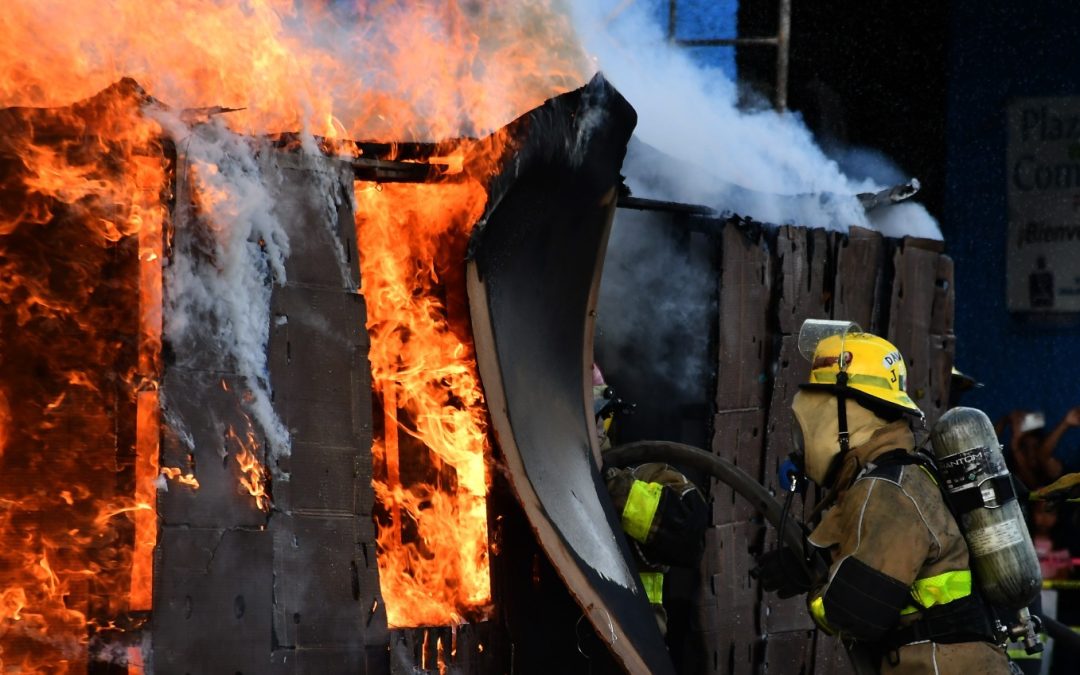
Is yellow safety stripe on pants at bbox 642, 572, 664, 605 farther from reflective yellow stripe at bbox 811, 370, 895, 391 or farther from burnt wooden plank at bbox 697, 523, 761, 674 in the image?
reflective yellow stripe at bbox 811, 370, 895, 391

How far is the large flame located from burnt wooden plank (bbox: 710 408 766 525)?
1760mm

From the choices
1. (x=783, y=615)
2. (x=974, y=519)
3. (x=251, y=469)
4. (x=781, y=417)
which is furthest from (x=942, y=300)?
(x=251, y=469)

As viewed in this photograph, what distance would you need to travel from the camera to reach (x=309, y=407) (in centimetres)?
455

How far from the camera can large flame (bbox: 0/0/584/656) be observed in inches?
168

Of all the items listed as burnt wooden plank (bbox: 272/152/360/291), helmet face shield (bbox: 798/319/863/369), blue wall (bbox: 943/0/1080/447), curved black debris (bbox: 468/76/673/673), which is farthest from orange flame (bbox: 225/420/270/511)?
blue wall (bbox: 943/0/1080/447)

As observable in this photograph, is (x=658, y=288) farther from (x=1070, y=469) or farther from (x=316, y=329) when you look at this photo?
(x=1070, y=469)

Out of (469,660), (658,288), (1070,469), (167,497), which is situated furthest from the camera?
(1070,469)

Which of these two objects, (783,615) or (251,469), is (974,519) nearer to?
(783,615)

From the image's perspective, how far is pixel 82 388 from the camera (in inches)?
170

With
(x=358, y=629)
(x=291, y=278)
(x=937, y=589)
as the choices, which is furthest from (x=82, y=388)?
(x=937, y=589)

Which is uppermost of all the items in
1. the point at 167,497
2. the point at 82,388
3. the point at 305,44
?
the point at 305,44

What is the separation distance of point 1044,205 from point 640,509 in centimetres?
629

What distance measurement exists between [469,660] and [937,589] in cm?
168

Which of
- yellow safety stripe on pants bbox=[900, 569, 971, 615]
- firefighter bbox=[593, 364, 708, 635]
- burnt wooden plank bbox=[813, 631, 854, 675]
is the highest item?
firefighter bbox=[593, 364, 708, 635]
